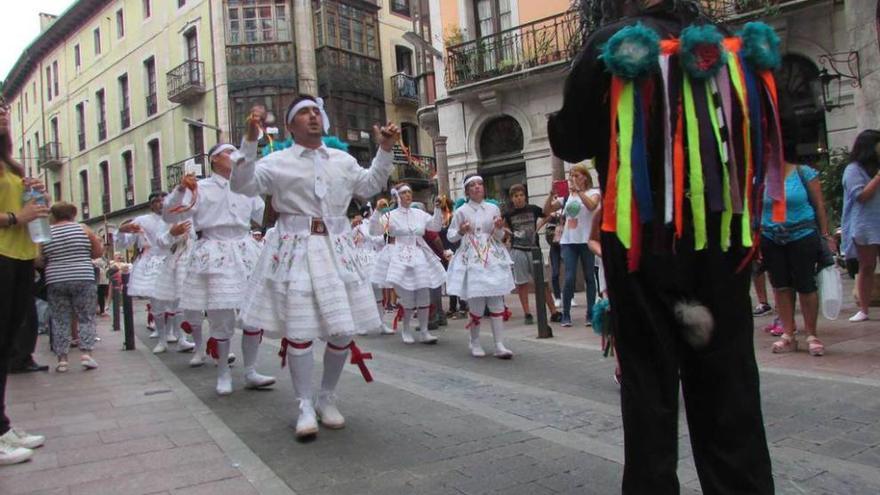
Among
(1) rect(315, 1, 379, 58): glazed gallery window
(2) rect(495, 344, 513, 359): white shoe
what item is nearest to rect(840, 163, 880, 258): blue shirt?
(2) rect(495, 344, 513, 359): white shoe

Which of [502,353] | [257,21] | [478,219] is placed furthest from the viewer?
[257,21]

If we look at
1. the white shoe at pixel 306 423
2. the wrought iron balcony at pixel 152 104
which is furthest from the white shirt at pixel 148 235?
the wrought iron balcony at pixel 152 104

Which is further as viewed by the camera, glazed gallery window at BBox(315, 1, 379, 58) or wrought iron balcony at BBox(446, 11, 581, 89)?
glazed gallery window at BBox(315, 1, 379, 58)

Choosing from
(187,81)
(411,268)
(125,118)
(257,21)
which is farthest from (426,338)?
(125,118)

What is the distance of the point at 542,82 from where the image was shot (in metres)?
17.2

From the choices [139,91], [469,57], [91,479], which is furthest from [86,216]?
[91,479]

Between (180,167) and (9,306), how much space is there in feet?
92.8

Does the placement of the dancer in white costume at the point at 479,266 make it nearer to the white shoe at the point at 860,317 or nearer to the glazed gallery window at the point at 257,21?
the white shoe at the point at 860,317

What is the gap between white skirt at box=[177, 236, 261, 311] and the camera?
5.76m

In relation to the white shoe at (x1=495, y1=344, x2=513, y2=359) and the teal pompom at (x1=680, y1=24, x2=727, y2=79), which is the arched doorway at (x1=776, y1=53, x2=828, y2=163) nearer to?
the white shoe at (x1=495, y1=344, x2=513, y2=359)

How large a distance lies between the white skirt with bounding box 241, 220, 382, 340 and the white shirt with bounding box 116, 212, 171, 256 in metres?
5.18

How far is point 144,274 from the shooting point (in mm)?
9367

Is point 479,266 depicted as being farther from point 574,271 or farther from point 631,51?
point 631,51

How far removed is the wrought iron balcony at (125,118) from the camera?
34719mm
